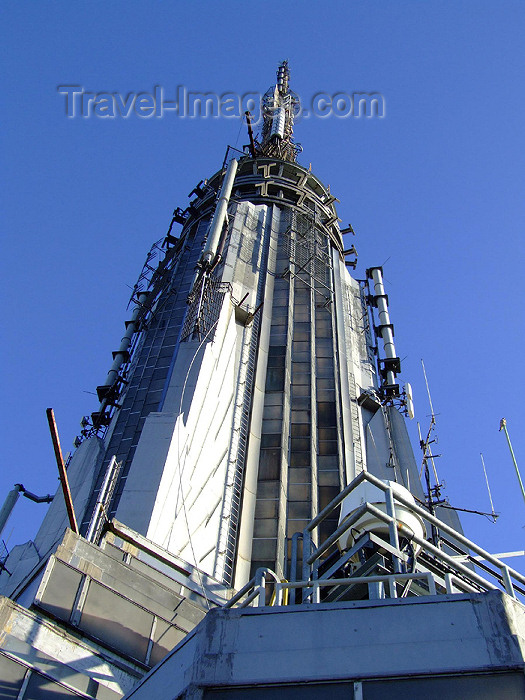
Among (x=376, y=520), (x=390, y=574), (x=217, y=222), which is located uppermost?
(x=217, y=222)

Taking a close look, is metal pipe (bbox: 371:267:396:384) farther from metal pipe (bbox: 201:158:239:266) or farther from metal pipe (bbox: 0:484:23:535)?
metal pipe (bbox: 0:484:23:535)

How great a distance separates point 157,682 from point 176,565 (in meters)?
11.0

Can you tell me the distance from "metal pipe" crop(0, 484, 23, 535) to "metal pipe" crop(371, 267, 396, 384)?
21.1m

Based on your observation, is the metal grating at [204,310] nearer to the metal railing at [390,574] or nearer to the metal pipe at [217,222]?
the metal pipe at [217,222]

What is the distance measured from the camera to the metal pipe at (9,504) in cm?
2670

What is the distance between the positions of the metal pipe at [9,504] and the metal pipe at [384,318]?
21077 mm

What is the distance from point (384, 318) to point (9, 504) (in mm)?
26269

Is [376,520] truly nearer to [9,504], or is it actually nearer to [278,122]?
[9,504]

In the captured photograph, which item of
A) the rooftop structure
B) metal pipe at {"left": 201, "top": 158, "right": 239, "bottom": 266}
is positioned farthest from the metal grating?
metal pipe at {"left": 201, "top": 158, "right": 239, "bottom": 266}

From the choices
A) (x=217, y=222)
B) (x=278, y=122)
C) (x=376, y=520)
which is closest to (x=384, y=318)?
(x=217, y=222)

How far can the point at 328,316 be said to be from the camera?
1615 inches

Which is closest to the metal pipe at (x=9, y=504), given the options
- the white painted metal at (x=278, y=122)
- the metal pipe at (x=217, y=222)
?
the metal pipe at (x=217, y=222)

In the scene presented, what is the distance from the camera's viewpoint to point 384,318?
45969 millimetres

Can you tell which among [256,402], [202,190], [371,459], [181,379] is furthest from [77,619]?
[202,190]
